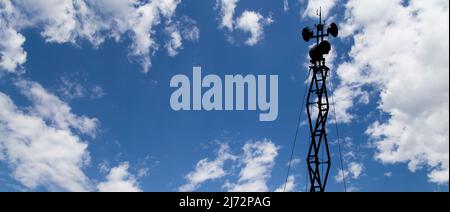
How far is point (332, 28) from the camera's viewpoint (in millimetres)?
25438

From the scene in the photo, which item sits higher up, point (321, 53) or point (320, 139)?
point (321, 53)
